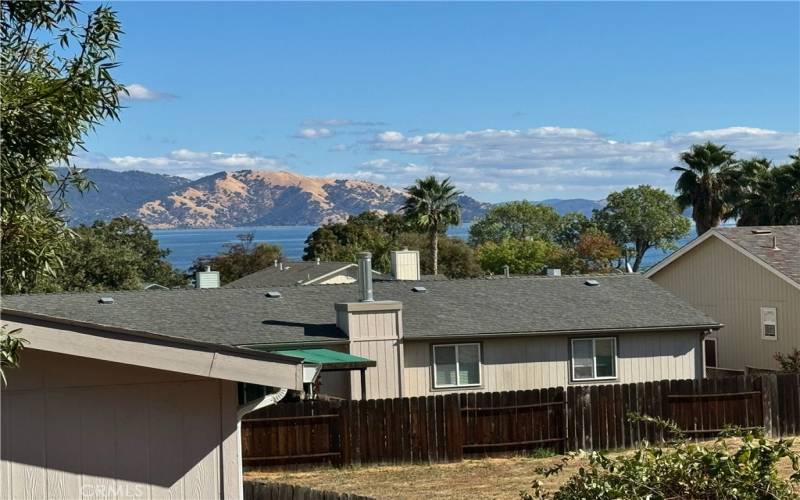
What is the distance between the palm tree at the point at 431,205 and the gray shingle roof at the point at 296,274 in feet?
39.8

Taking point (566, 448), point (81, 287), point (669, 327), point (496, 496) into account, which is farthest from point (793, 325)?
point (81, 287)

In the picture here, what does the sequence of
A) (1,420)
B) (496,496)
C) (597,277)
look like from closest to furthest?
1. (1,420)
2. (496,496)
3. (597,277)

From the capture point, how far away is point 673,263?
43906 mm

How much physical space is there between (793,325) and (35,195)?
32477 mm


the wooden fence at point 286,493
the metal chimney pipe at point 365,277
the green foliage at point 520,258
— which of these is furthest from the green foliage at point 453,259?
the wooden fence at point 286,493

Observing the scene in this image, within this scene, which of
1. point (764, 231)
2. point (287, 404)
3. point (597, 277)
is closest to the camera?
point (287, 404)

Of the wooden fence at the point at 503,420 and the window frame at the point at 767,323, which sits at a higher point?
the window frame at the point at 767,323

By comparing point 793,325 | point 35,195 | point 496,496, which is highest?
point 35,195

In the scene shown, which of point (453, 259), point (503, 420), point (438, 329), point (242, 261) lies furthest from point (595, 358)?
point (242, 261)

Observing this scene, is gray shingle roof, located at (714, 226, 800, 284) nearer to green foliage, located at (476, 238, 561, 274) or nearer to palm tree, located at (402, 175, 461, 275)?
palm tree, located at (402, 175, 461, 275)

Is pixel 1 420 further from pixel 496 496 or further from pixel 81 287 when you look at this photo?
pixel 81 287

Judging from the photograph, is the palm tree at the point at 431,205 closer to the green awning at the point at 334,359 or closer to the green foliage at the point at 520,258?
the green foliage at the point at 520,258

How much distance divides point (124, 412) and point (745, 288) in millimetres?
32387

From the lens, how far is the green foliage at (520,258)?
379 feet
